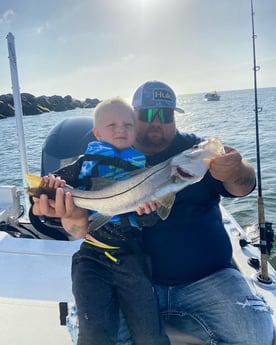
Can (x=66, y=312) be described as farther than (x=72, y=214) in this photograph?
Yes

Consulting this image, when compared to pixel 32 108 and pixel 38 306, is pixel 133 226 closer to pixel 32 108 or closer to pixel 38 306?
pixel 38 306

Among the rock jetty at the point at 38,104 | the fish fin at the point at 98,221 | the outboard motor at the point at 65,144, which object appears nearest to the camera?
the fish fin at the point at 98,221

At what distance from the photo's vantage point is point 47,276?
8.25 ft

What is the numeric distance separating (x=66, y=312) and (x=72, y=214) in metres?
0.63

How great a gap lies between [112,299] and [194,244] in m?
0.61

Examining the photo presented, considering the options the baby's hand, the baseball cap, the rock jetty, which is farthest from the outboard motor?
the rock jetty

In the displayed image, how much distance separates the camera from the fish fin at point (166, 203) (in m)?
1.78

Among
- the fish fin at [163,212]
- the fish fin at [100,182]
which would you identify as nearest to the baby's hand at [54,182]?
the fish fin at [100,182]

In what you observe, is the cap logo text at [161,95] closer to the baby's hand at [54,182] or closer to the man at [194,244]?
the man at [194,244]

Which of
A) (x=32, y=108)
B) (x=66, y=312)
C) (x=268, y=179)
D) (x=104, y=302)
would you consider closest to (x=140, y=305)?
(x=104, y=302)

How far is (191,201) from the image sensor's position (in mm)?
2242

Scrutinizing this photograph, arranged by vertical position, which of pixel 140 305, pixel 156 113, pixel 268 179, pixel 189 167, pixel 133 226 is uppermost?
pixel 156 113

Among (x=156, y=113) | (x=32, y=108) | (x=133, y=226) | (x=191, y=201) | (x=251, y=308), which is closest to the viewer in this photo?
→ (x=251, y=308)

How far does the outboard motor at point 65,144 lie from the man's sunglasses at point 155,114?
109cm
